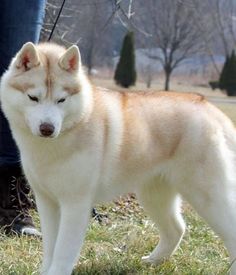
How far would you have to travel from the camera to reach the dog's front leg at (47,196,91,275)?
9.34 feet

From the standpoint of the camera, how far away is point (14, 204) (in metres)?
4.09

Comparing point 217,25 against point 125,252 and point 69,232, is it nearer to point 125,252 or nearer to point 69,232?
point 125,252

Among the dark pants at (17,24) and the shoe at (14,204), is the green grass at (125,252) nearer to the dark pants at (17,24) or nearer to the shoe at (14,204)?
the shoe at (14,204)

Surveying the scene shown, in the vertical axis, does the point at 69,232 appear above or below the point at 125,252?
above

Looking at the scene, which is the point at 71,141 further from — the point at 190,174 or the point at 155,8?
the point at 155,8

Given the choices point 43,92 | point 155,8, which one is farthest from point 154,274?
point 155,8

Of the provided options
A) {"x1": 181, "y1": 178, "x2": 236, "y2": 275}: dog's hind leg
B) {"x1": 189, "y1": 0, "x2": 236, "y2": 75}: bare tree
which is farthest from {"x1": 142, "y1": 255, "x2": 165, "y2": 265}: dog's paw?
{"x1": 189, "y1": 0, "x2": 236, "y2": 75}: bare tree

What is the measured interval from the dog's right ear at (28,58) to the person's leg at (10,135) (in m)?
0.98

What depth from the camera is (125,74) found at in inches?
1257

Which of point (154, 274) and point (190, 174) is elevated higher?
point (190, 174)

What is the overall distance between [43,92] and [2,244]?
138cm

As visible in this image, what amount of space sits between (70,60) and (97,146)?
0.43 m

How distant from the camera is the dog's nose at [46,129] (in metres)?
2.59

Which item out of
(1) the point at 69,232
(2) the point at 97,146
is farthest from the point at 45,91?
(1) the point at 69,232
